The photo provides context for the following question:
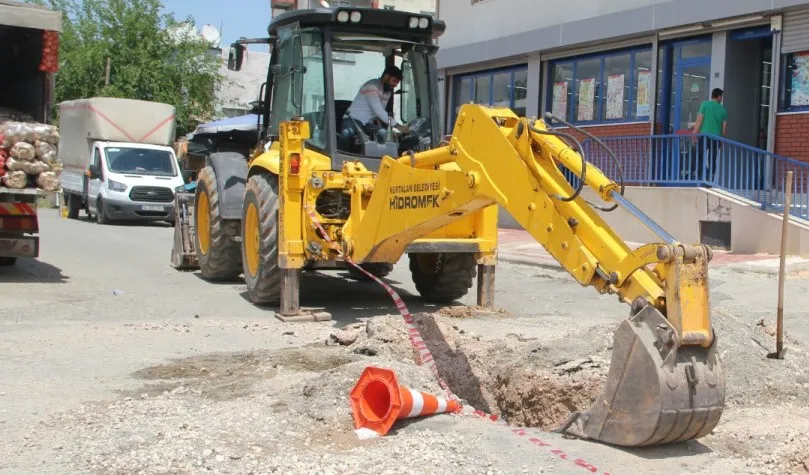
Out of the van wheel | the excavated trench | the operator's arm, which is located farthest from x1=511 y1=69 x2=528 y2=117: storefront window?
the excavated trench

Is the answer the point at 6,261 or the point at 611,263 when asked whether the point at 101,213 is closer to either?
the point at 6,261

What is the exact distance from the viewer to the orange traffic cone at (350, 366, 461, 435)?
5172 millimetres

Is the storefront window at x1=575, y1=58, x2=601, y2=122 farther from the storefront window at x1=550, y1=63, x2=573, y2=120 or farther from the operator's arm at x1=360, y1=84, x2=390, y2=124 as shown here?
the operator's arm at x1=360, y1=84, x2=390, y2=124

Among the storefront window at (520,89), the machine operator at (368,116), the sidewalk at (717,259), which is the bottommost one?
the sidewalk at (717,259)

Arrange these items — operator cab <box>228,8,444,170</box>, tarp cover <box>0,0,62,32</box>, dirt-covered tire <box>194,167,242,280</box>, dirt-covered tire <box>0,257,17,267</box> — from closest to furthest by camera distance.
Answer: operator cab <box>228,8,444,170</box> < dirt-covered tire <box>194,167,242,280</box> < tarp cover <box>0,0,62,32</box> < dirt-covered tire <box>0,257,17,267</box>

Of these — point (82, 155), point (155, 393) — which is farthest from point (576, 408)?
point (82, 155)

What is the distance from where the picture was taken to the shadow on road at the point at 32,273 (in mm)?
12031

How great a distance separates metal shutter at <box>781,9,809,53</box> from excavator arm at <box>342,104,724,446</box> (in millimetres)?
10611

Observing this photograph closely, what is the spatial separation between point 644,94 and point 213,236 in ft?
35.8

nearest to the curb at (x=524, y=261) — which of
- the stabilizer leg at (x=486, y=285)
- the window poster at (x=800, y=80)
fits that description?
the stabilizer leg at (x=486, y=285)

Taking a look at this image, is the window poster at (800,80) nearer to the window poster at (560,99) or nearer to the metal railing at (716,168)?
the metal railing at (716,168)

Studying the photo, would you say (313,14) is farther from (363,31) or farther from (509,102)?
(509,102)

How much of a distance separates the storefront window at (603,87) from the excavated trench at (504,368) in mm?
12781

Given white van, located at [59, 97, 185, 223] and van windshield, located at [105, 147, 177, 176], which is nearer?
white van, located at [59, 97, 185, 223]
